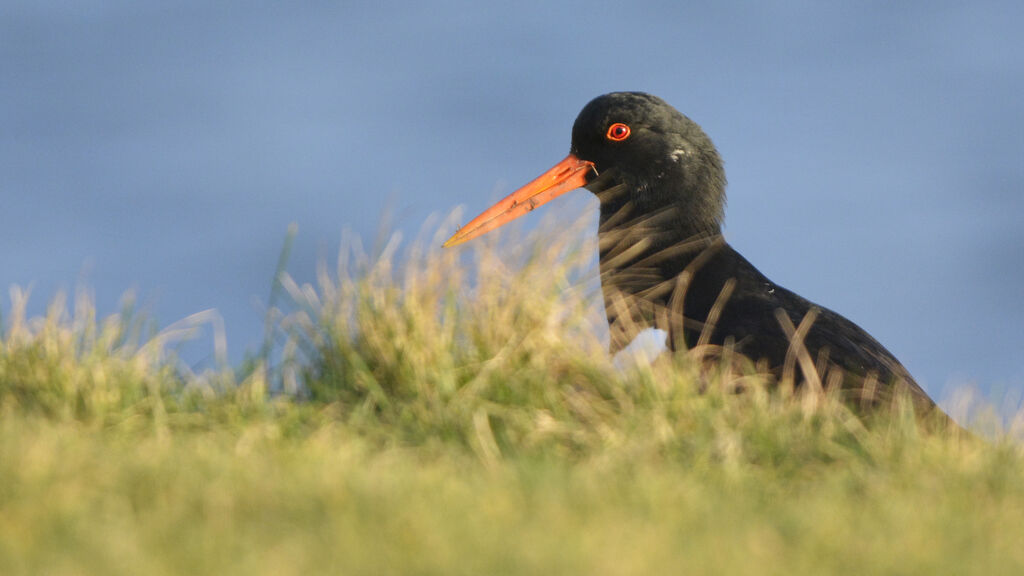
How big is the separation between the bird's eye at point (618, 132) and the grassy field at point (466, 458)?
157 cm

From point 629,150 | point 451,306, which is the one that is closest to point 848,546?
point 451,306

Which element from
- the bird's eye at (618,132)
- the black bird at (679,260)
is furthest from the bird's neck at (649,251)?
the bird's eye at (618,132)

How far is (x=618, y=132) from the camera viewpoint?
22.0 ft

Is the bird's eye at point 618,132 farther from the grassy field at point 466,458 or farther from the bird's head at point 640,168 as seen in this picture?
the grassy field at point 466,458

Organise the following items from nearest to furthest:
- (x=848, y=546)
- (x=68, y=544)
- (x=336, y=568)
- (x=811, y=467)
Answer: (x=336, y=568), (x=68, y=544), (x=848, y=546), (x=811, y=467)

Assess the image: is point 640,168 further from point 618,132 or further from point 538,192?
point 538,192

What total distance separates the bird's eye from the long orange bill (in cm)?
25

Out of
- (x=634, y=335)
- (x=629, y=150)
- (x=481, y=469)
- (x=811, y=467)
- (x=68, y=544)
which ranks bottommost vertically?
(x=68, y=544)

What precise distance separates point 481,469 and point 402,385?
859 millimetres

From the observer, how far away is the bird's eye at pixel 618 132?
6672 mm

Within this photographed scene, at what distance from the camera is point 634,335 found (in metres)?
5.32

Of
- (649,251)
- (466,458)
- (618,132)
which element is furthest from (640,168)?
(466,458)

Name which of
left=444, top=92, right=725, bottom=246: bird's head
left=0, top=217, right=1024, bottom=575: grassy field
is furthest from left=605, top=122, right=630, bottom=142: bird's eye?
left=0, top=217, right=1024, bottom=575: grassy field

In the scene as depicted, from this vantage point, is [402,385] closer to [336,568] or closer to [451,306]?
[451,306]
